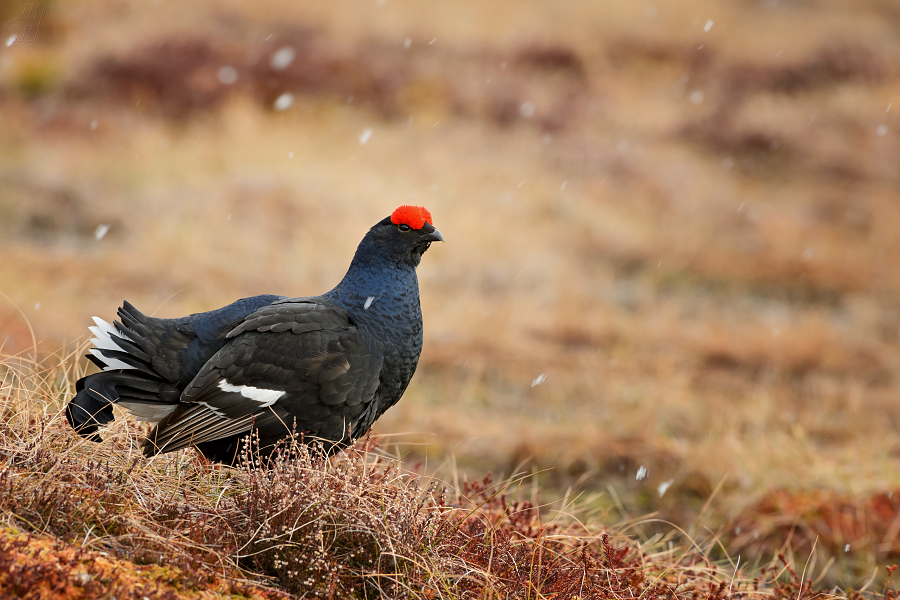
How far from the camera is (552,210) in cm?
1463

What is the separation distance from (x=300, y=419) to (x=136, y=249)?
906cm

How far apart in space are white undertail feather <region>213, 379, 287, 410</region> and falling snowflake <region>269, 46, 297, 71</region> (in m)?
14.9

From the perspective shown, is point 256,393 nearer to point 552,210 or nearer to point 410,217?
point 410,217

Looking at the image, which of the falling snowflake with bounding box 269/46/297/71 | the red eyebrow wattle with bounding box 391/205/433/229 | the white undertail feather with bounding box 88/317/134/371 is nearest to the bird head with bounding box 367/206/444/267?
the red eyebrow wattle with bounding box 391/205/433/229

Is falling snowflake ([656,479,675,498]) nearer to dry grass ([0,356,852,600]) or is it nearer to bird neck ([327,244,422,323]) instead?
dry grass ([0,356,852,600])

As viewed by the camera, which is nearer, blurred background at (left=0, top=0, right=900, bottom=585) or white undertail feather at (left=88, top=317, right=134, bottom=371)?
white undertail feather at (left=88, top=317, right=134, bottom=371)

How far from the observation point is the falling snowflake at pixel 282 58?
663 inches

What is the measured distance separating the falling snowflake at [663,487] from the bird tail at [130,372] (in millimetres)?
4551

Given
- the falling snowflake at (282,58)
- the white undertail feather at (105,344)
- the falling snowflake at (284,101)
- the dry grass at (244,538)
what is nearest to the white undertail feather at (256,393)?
the dry grass at (244,538)

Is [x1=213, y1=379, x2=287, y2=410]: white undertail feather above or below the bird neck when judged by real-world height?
below

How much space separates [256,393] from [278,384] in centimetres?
11

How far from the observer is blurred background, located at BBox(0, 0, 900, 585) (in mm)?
7012

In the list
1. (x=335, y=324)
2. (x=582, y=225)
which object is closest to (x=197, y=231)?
(x=582, y=225)

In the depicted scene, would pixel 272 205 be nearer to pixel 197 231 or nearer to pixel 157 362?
pixel 197 231
